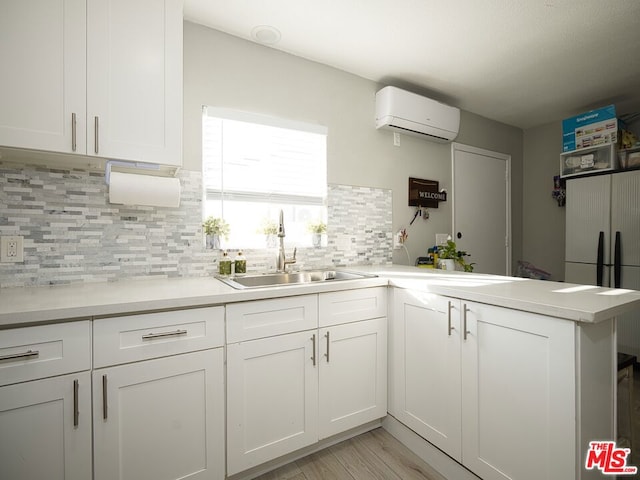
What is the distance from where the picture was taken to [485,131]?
341cm

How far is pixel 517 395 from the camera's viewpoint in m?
1.20

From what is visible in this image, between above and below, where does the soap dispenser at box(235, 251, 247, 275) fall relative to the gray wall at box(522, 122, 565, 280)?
below

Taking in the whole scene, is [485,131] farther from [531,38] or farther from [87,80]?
[87,80]

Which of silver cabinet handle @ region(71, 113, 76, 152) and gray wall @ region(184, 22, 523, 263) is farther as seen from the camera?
gray wall @ region(184, 22, 523, 263)

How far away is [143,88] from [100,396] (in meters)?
1.30

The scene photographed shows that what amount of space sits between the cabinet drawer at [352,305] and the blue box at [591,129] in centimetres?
270

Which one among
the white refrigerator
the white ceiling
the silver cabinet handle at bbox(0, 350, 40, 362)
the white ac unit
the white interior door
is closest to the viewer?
the silver cabinet handle at bbox(0, 350, 40, 362)

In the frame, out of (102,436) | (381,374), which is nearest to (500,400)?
(381,374)

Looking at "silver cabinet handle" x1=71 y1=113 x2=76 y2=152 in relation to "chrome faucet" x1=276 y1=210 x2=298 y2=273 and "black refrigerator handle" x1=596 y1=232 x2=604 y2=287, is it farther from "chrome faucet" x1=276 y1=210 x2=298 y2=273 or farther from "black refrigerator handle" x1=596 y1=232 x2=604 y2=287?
"black refrigerator handle" x1=596 y1=232 x2=604 y2=287

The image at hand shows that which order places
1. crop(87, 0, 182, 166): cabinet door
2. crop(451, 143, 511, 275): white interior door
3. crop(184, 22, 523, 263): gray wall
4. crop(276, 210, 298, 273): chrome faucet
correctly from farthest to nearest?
crop(451, 143, 511, 275): white interior door < crop(276, 210, 298, 273): chrome faucet < crop(184, 22, 523, 263): gray wall < crop(87, 0, 182, 166): cabinet door

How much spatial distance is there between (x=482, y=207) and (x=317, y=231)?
85.4 inches

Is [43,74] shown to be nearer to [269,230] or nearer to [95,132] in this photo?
[95,132]

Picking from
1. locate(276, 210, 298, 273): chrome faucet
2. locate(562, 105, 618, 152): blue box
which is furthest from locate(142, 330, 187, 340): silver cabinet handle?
locate(562, 105, 618, 152): blue box

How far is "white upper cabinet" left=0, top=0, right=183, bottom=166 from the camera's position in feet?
3.92
